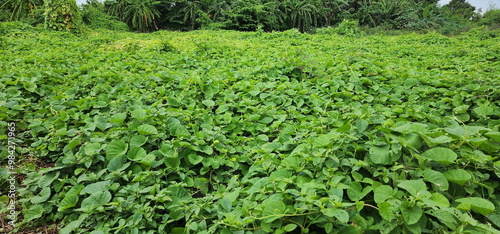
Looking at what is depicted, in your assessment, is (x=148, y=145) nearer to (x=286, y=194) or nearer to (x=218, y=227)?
(x=218, y=227)

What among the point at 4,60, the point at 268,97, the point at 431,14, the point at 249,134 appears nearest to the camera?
the point at 249,134

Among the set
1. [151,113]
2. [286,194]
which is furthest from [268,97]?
[286,194]

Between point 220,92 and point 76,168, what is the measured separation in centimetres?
170

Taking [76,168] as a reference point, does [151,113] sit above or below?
above

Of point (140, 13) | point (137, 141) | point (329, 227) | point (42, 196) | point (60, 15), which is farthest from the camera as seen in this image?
point (140, 13)

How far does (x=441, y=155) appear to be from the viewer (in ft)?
4.17

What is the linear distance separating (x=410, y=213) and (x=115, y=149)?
1.90 m

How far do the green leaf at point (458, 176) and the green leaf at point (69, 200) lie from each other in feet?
7.08

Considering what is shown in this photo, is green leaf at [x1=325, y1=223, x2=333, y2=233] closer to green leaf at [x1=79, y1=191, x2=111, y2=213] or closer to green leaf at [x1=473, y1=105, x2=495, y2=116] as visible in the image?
green leaf at [x1=79, y1=191, x2=111, y2=213]

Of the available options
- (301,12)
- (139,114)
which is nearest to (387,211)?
(139,114)

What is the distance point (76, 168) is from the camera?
6.12 feet

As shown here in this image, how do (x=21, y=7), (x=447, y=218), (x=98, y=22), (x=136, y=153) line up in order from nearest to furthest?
(x=447, y=218), (x=136, y=153), (x=21, y=7), (x=98, y=22)

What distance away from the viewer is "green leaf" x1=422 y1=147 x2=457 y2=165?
1.23 metres

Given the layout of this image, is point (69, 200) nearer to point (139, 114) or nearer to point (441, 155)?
point (139, 114)
